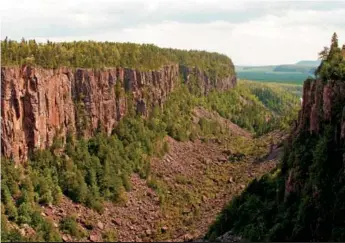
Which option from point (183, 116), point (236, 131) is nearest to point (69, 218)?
point (183, 116)

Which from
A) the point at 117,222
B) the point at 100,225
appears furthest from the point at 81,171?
the point at 100,225

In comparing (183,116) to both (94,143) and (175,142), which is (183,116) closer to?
(175,142)

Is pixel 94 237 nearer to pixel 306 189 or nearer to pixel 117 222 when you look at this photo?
pixel 117 222

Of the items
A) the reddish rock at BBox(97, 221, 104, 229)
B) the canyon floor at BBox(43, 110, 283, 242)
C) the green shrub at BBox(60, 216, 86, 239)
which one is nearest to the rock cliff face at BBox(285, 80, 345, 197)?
the canyon floor at BBox(43, 110, 283, 242)

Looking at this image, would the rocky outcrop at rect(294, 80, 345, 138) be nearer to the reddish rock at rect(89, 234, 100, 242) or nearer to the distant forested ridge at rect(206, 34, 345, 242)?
the distant forested ridge at rect(206, 34, 345, 242)

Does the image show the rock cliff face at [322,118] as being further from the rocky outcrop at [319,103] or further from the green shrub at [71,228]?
the green shrub at [71,228]

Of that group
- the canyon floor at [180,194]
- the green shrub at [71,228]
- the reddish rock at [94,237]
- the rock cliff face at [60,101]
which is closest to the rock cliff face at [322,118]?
the canyon floor at [180,194]
